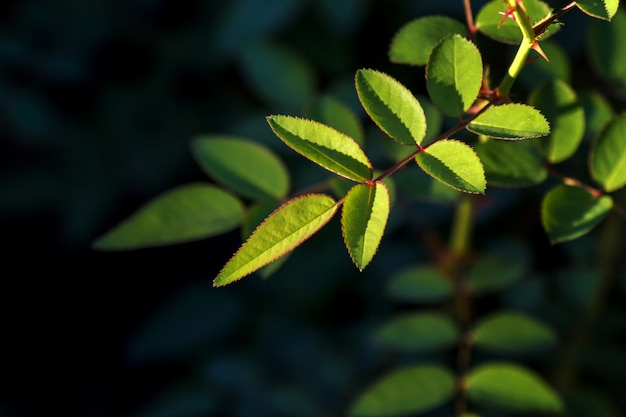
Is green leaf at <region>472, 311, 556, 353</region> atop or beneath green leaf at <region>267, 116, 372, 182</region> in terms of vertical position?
beneath

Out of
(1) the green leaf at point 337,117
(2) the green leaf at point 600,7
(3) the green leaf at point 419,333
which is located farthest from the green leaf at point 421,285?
(2) the green leaf at point 600,7

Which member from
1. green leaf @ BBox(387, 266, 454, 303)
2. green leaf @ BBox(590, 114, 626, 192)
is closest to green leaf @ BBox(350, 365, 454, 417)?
green leaf @ BBox(387, 266, 454, 303)

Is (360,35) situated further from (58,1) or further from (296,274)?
(58,1)

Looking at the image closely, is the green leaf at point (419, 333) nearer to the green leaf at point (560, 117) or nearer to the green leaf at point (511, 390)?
the green leaf at point (511, 390)

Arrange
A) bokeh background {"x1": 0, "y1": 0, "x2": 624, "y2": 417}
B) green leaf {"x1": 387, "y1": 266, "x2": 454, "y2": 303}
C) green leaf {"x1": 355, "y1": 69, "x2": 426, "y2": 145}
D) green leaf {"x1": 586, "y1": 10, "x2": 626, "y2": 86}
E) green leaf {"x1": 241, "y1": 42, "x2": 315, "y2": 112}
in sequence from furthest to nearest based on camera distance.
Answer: bokeh background {"x1": 0, "y1": 0, "x2": 624, "y2": 417}
green leaf {"x1": 241, "y1": 42, "x2": 315, "y2": 112}
green leaf {"x1": 387, "y1": 266, "x2": 454, "y2": 303}
green leaf {"x1": 586, "y1": 10, "x2": 626, "y2": 86}
green leaf {"x1": 355, "y1": 69, "x2": 426, "y2": 145}

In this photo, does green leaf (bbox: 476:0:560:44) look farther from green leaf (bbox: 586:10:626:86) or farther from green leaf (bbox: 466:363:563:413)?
green leaf (bbox: 466:363:563:413)

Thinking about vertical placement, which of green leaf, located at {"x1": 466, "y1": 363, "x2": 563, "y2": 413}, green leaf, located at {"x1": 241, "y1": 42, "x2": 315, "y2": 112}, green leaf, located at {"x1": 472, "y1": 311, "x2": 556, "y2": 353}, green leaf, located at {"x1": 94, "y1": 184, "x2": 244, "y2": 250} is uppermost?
green leaf, located at {"x1": 241, "y1": 42, "x2": 315, "y2": 112}

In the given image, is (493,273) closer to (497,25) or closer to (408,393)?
(408,393)
